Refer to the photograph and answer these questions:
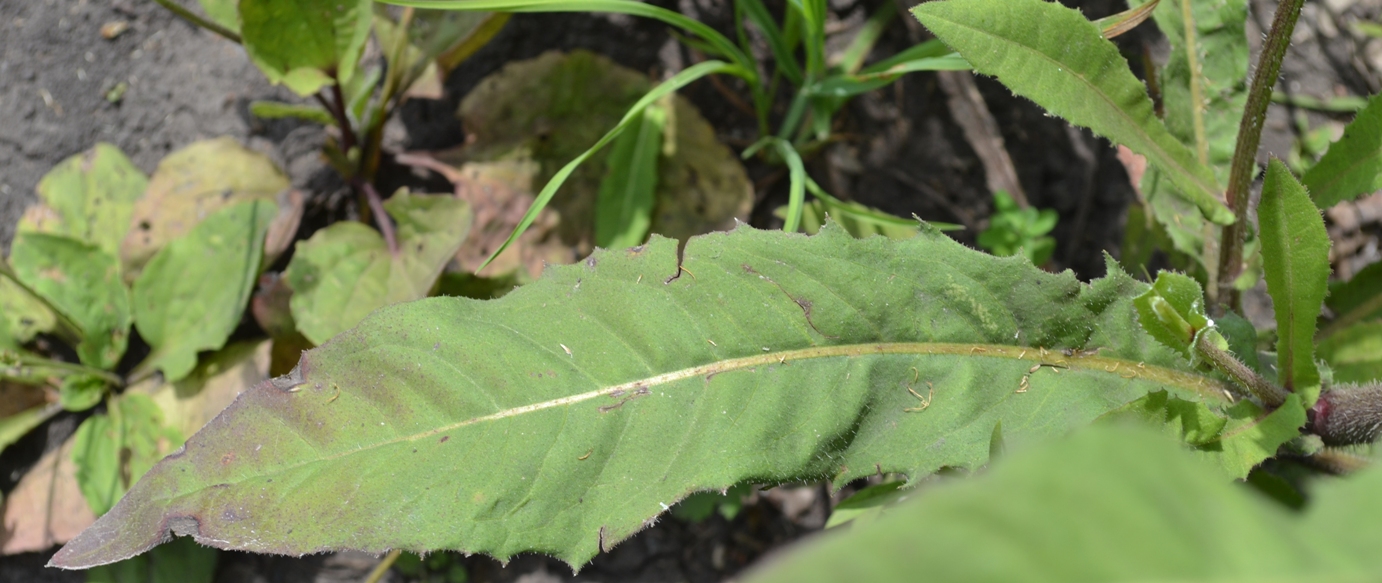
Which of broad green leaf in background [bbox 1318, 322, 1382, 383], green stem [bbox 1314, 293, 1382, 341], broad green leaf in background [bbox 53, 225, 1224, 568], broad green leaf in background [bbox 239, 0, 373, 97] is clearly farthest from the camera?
broad green leaf in background [bbox 239, 0, 373, 97]

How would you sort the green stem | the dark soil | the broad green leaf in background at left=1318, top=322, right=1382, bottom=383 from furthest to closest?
the dark soil, the green stem, the broad green leaf in background at left=1318, top=322, right=1382, bottom=383

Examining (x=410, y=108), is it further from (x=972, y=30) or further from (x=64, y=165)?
(x=972, y=30)

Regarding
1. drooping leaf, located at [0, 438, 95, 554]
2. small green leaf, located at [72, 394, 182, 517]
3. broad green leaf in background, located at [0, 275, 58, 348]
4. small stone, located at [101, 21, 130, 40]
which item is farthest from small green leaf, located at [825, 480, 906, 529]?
small stone, located at [101, 21, 130, 40]

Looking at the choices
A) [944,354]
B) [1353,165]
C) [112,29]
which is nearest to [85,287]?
[112,29]

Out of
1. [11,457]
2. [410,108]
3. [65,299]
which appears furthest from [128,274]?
[410,108]

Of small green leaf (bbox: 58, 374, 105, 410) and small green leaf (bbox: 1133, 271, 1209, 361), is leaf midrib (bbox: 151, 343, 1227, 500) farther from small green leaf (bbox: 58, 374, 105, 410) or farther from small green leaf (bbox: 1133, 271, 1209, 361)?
small green leaf (bbox: 58, 374, 105, 410)

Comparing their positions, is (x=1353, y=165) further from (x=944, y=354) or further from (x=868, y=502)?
(x=868, y=502)

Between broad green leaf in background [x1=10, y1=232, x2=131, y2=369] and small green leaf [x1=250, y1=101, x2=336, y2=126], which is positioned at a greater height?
small green leaf [x1=250, y1=101, x2=336, y2=126]
